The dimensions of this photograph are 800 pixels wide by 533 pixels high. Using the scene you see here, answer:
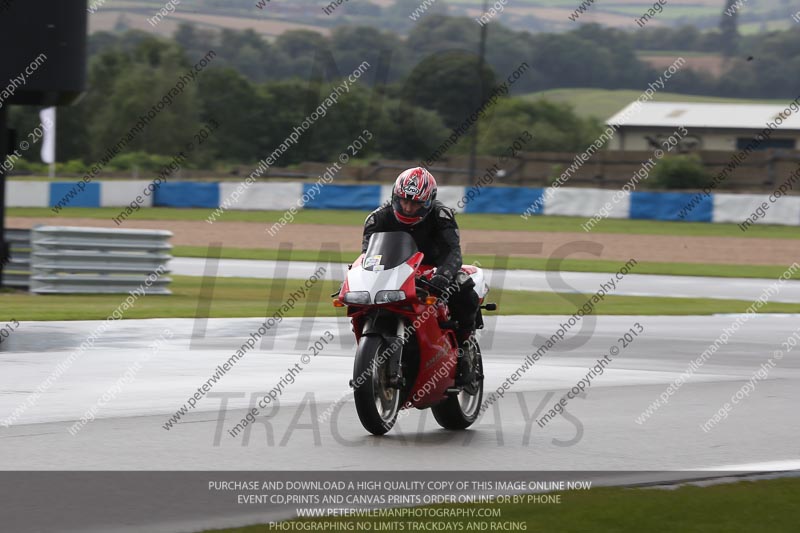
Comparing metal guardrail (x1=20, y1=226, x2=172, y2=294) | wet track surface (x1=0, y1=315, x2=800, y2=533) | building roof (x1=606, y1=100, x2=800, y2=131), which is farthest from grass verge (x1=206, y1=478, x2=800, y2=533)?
building roof (x1=606, y1=100, x2=800, y2=131)

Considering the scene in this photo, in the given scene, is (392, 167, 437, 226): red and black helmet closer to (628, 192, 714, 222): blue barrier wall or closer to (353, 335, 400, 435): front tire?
(353, 335, 400, 435): front tire

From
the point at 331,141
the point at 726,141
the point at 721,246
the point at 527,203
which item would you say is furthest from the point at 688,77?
the point at 721,246

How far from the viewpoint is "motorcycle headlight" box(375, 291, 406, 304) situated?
8242 mm

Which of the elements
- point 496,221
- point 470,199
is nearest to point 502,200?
point 470,199

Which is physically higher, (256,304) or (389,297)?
(389,297)

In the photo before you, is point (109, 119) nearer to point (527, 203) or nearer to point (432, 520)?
point (527, 203)

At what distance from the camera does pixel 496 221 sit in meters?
45.3

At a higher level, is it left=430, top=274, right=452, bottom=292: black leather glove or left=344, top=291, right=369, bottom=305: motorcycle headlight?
left=430, top=274, right=452, bottom=292: black leather glove

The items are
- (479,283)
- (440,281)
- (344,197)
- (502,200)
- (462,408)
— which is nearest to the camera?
(440,281)

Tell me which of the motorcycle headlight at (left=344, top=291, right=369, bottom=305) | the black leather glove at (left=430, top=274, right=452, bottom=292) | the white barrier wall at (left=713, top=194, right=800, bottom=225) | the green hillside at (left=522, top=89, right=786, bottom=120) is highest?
A: the black leather glove at (left=430, top=274, right=452, bottom=292)

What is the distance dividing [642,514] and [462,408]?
9.54 ft

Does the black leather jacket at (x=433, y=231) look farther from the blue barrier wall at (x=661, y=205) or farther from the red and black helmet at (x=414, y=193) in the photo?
the blue barrier wall at (x=661, y=205)

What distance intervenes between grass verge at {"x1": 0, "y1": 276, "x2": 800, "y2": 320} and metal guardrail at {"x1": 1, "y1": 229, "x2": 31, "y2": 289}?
0.40 metres

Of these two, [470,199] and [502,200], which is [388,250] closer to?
[470,199]
